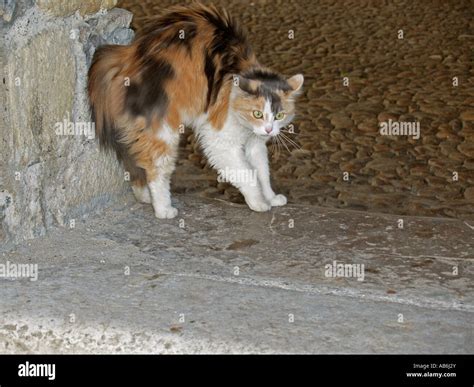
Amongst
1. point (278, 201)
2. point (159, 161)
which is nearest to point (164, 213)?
point (159, 161)

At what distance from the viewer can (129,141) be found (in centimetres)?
420

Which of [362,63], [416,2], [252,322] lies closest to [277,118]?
[252,322]

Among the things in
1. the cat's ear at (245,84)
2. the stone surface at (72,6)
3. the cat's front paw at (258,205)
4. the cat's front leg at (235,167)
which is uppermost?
the stone surface at (72,6)

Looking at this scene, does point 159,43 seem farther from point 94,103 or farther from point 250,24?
point 250,24

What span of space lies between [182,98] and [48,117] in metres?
0.68

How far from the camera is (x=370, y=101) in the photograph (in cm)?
652

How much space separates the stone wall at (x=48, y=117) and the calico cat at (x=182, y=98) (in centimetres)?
12

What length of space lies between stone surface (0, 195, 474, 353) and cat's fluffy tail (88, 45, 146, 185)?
0.37 meters

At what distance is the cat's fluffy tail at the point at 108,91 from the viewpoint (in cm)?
405

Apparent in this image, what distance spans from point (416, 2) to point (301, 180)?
4.87m

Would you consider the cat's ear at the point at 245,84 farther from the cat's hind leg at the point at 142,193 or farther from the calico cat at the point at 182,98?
the cat's hind leg at the point at 142,193

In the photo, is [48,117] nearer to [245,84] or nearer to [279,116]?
[245,84]

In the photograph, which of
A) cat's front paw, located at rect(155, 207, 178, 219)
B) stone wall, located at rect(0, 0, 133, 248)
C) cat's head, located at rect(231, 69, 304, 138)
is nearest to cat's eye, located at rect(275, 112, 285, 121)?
cat's head, located at rect(231, 69, 304, 138)

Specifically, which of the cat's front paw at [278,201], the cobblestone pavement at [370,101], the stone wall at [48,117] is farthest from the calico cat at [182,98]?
the cobblestone pavement at [370,101]
